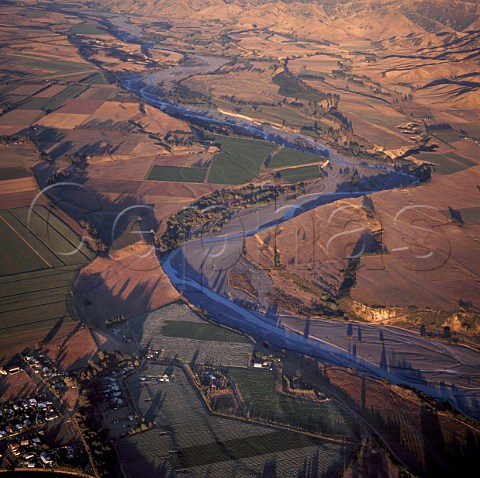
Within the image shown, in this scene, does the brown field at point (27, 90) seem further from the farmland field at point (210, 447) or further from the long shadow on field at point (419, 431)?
the long shadow on field at point (419, 431)

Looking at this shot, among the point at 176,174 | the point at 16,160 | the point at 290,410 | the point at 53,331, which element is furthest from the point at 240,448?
the point at 16,160

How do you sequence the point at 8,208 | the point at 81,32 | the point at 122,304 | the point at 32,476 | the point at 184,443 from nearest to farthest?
the point at 32,476 → the point at 184,443 → the point at 122,304 → the point at 8,208 → the point at 81,32

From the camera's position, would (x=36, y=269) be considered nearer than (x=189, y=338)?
No

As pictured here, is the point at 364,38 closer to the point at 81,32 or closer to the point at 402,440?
the point at 81,32

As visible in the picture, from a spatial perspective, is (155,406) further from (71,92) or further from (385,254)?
(71,92)

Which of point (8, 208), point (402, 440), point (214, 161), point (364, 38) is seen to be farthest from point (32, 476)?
point (364, 38)

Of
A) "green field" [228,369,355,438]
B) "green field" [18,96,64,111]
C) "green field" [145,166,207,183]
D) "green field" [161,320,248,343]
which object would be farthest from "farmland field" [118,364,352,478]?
"green field" [18,96,64,111]

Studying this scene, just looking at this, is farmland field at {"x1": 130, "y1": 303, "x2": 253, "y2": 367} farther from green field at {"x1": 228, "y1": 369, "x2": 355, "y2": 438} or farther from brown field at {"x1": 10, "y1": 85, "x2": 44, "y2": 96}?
brown field at {"x1": 10, "y1": 85, "x2": 44, "y2": 96}
